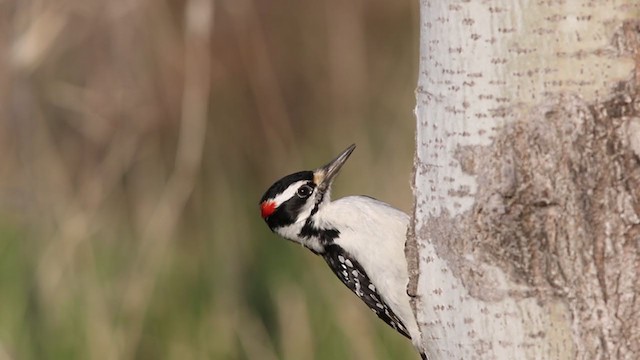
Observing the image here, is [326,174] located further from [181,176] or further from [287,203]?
[181,176]

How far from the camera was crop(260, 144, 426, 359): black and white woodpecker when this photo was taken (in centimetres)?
283

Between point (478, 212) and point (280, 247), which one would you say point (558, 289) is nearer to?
point (478, 212)

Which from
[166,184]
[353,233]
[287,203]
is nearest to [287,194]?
[287,203]

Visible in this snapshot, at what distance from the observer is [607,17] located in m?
1.68

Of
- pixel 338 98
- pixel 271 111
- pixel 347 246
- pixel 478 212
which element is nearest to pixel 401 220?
pixel 347 246

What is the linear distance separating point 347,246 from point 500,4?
4.31ft

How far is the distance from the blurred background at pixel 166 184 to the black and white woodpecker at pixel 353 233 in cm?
44

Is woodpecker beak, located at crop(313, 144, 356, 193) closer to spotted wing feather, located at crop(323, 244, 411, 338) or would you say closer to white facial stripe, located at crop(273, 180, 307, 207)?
white facial stripe, located at crop(273, 180, 307, 207)

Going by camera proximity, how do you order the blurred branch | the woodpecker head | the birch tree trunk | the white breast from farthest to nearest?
the blurred branch → the woodpecker head → the white breast → the birch tree trunk

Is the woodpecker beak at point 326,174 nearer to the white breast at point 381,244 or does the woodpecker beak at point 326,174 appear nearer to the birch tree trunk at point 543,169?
the white breast at point 381,244

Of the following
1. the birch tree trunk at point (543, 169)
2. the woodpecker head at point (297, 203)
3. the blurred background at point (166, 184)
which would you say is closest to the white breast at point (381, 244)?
the woodpecker head at point (297, 203)

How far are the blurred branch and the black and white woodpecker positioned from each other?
1.41 feet

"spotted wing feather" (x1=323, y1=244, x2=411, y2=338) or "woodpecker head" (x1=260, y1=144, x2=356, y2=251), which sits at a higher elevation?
"woodpecker head" (x1=260, y1=144, x2=356, y2=251)

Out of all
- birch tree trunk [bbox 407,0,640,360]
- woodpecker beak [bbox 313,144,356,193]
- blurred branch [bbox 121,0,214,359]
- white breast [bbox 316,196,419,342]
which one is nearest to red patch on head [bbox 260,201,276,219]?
woodpecker beak [bbox 313,144,356,193]
